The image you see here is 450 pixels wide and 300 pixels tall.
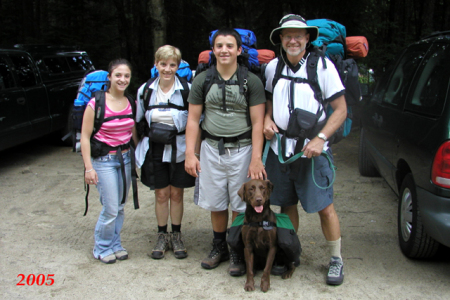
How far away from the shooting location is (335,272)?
3.65m

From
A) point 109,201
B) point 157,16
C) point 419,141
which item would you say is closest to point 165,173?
point 109,201

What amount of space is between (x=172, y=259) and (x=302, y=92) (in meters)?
2.04

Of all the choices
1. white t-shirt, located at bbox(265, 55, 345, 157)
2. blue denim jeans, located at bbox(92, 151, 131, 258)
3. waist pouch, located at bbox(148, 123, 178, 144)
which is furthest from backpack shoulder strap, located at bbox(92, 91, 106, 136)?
white t-shirt, located at bbox(265, 55, 345, 157)

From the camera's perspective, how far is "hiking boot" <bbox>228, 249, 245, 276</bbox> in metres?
3.82

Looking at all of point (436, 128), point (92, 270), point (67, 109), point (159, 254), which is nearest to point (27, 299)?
point (92, 270)

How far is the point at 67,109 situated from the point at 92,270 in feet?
19.1

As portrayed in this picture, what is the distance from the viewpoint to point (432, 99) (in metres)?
3.68

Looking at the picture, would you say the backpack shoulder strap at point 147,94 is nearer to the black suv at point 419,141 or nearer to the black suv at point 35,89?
the black suv at point 419,141

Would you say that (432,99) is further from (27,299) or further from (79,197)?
(79,197)

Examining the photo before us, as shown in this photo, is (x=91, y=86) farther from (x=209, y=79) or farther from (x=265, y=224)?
(x=265, y=224)

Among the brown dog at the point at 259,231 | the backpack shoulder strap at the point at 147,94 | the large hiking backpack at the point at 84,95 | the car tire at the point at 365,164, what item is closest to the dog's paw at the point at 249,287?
the brown dog at the point at 259,231

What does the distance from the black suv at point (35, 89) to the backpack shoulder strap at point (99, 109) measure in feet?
12.8

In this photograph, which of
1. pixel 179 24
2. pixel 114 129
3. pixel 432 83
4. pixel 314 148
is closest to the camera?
pixel 314 148

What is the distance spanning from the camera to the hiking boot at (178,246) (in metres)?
4.21
